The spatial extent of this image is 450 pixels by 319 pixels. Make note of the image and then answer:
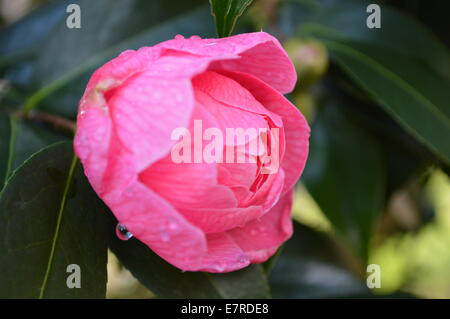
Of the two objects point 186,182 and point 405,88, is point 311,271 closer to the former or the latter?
point 405,88

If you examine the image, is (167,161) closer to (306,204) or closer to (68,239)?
(68,239)

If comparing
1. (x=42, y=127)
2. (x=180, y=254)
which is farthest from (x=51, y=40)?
(x=180, y=254)

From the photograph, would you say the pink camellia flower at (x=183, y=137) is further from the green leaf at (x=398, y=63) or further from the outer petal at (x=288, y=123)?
the green leaf at (x=398, y=63)

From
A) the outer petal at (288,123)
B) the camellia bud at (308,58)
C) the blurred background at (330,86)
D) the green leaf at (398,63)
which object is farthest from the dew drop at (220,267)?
the camellia bud at (308,58)

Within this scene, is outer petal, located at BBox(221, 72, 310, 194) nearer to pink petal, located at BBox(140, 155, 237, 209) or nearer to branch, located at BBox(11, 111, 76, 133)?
pink petal, located at BBox(140, 155, 237, 209)

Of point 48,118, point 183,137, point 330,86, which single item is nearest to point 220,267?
point 183,137
